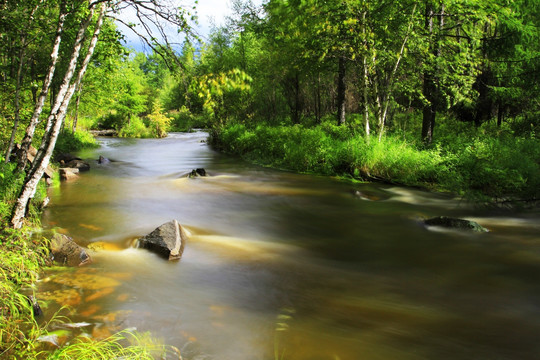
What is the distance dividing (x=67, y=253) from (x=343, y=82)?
16706 millimetres

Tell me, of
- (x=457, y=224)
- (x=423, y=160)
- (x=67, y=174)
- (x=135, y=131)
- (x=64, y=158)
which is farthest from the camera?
(x=135, y=131)

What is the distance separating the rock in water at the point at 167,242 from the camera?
22.2 ft

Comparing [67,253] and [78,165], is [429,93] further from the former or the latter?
[78,165]

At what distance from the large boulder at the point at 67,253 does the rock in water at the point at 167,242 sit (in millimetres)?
1111

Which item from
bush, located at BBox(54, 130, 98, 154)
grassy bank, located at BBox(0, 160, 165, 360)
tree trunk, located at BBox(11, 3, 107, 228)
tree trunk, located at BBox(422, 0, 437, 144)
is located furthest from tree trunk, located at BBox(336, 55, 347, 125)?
grassy bank, located at BBox(0, 160, 165, 360)

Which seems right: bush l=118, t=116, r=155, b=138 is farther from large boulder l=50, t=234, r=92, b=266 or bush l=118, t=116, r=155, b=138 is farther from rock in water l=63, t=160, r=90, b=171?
large boulder l=50, t=234, r=92, b=266

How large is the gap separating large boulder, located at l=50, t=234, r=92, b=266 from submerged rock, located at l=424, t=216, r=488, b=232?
292 inches

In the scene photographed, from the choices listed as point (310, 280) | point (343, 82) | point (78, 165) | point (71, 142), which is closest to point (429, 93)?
point (343, 82)

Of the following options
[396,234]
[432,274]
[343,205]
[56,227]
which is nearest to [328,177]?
[343,205]

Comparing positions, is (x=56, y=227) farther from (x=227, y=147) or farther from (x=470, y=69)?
(x=227, y=147)

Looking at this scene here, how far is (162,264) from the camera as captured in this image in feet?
21.3

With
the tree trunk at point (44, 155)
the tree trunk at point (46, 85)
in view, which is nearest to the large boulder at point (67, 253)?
the tree trunk at point (44, 155)

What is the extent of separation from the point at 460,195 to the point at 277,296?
8604mm

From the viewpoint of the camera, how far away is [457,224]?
8461 millimetres
